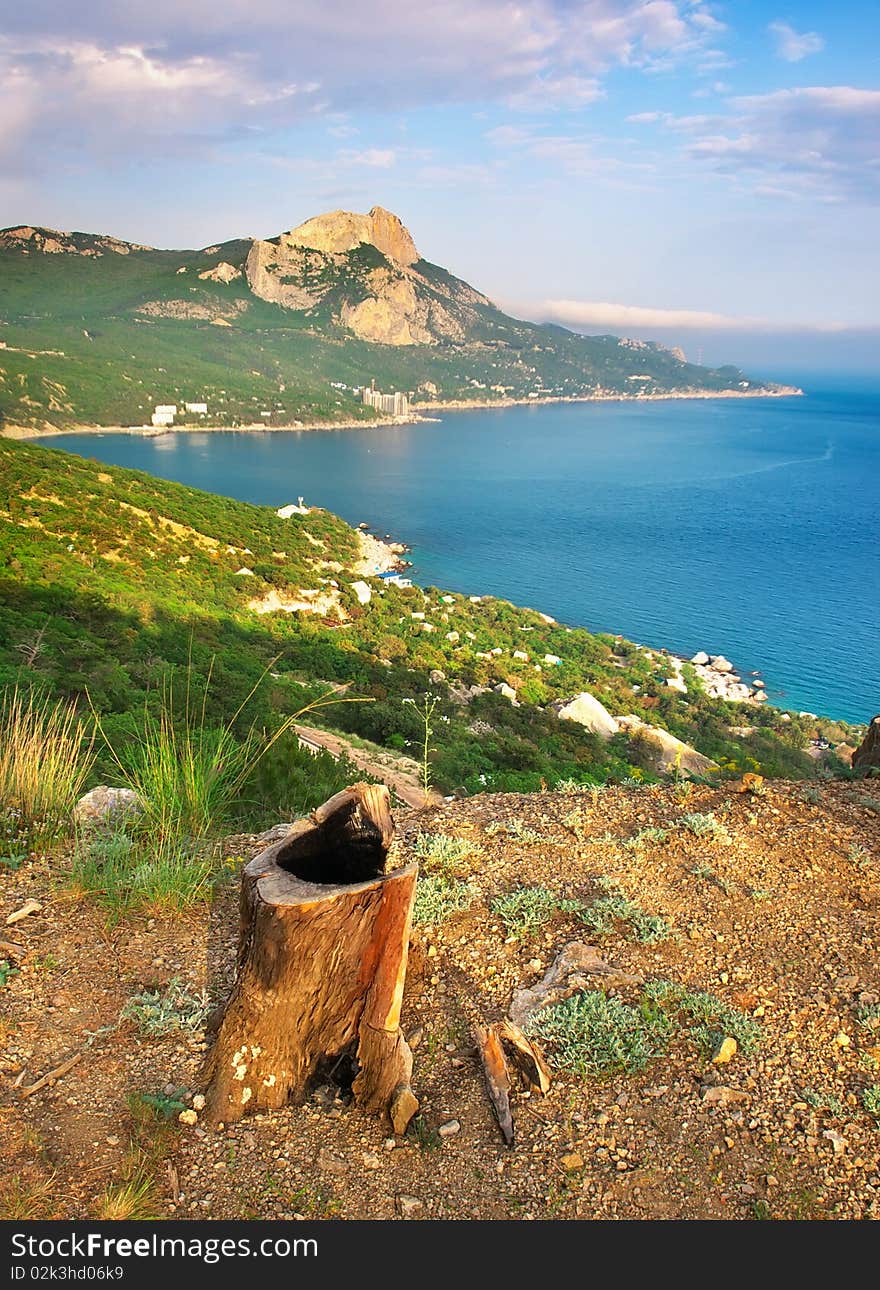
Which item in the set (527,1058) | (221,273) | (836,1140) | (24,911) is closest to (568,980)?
(527,1058)

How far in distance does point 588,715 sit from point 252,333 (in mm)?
155654

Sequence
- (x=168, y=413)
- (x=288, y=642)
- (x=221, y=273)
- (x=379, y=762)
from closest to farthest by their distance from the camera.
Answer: (x=379, y=762) → (x=288, y=642) → (x=168, y=413) → (x=221, y=273)

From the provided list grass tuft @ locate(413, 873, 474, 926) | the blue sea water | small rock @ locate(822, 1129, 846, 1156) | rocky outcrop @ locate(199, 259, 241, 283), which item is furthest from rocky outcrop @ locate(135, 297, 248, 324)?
small rock @ locate(822, 1129, 846, 1156)

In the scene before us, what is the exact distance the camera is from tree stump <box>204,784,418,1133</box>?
271 cm

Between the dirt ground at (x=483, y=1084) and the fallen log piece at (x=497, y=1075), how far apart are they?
4 cm

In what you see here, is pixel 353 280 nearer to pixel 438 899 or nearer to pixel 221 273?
pixel 221 273

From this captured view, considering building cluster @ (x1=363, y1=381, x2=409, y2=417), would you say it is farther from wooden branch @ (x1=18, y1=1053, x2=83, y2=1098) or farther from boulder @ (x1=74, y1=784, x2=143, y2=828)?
wooden branch @ (x1=18, y1=1053, x2=83, y2=1098)

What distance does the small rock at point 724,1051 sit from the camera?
2.94m

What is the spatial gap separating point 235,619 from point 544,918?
773 inches

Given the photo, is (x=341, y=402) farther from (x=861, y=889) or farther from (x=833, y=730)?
(x=861, y=889)

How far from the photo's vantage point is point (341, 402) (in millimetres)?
123438

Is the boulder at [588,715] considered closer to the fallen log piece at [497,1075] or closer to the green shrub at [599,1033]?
the green shrub at [599,1033]

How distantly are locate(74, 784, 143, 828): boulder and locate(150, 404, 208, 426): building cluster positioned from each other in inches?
4107

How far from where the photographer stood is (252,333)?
6152 inches
